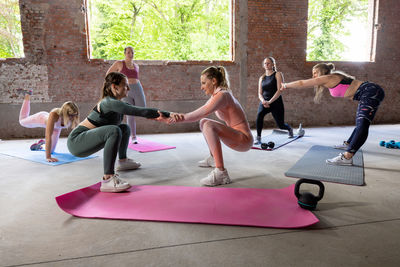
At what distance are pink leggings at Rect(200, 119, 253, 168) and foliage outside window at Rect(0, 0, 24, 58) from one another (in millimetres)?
8943

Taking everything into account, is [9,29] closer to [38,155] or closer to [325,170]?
[38,155]

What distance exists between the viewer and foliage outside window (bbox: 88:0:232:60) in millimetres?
11609

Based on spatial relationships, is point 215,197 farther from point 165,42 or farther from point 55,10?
point 165,42

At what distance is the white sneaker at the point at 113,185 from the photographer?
2.48 meters

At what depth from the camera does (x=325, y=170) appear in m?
3.11

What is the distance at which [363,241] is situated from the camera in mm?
1642

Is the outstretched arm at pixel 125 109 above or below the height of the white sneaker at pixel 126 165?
above

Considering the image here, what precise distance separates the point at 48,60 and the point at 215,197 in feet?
17.4

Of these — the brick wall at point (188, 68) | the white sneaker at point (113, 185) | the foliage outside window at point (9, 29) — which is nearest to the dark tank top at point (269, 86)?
the brick wall at point (188, 68)

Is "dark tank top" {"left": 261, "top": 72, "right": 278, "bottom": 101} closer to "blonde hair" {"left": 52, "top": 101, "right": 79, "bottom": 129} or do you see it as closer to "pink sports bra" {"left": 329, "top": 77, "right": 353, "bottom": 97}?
"pink sports bra" {"left": 329, "top": 77, "right": 353, "bottom": 97}

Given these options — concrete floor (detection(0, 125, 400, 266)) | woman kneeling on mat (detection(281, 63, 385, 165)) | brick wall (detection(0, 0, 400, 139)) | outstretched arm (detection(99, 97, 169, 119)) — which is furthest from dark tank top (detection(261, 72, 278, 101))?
outstretched arm (detection(99, 97, 169, 119))

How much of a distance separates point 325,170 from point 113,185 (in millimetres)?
2283

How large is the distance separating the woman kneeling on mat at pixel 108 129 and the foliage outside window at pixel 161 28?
30.2ft

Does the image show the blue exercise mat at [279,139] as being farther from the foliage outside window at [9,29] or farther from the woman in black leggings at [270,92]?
the foliage outside window at [9,29]
